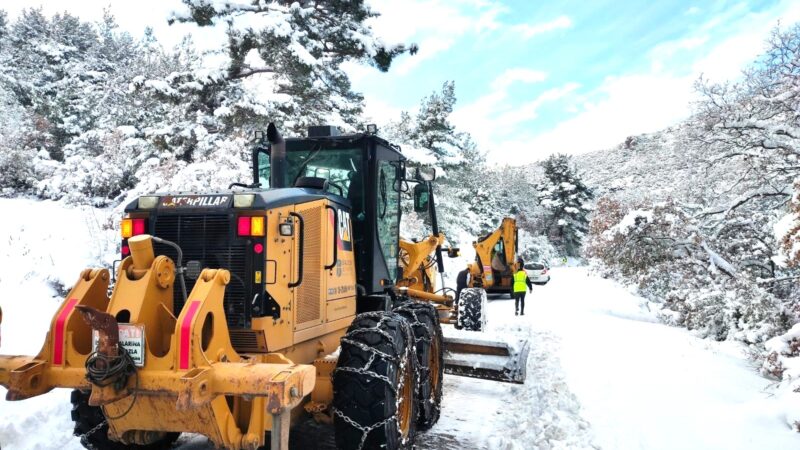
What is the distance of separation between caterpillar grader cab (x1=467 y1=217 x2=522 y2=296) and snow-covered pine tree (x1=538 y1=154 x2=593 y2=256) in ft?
131

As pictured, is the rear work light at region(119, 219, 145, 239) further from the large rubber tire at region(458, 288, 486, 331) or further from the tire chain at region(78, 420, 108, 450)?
the large rubber tire at region(458, 288, 486, 331)

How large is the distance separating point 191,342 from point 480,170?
4790 centimetres

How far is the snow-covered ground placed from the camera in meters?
5.39

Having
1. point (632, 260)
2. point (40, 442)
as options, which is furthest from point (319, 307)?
point (632, 260)

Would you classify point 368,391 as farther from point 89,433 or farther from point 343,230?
point 89,433

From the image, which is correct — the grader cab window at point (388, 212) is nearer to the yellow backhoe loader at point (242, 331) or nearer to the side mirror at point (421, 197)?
the yellow backhoe loader at point (242, 331)

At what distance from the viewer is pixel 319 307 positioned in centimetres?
454

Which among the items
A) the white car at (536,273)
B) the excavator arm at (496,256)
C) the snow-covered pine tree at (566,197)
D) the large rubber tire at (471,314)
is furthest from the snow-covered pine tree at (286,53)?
the snow-covered pine tree at (566,197)

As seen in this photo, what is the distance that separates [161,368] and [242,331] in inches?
28.6

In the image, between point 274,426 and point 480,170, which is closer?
point 274,426

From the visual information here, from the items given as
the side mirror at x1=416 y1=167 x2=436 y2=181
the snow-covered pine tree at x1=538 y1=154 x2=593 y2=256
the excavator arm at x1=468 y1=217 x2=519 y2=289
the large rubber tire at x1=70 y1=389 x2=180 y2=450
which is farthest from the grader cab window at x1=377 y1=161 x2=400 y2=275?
the snow-covered pine tree at x1=538 y1=154 x2=593 y2=256

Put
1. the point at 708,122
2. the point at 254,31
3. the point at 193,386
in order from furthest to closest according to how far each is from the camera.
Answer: the point at 254,31
the point at 708,122
the point at 193,386

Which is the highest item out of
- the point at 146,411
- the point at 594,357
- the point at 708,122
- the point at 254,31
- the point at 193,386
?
the point at 254,31

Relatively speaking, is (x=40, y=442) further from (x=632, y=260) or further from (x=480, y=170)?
(x=480, y=170)
